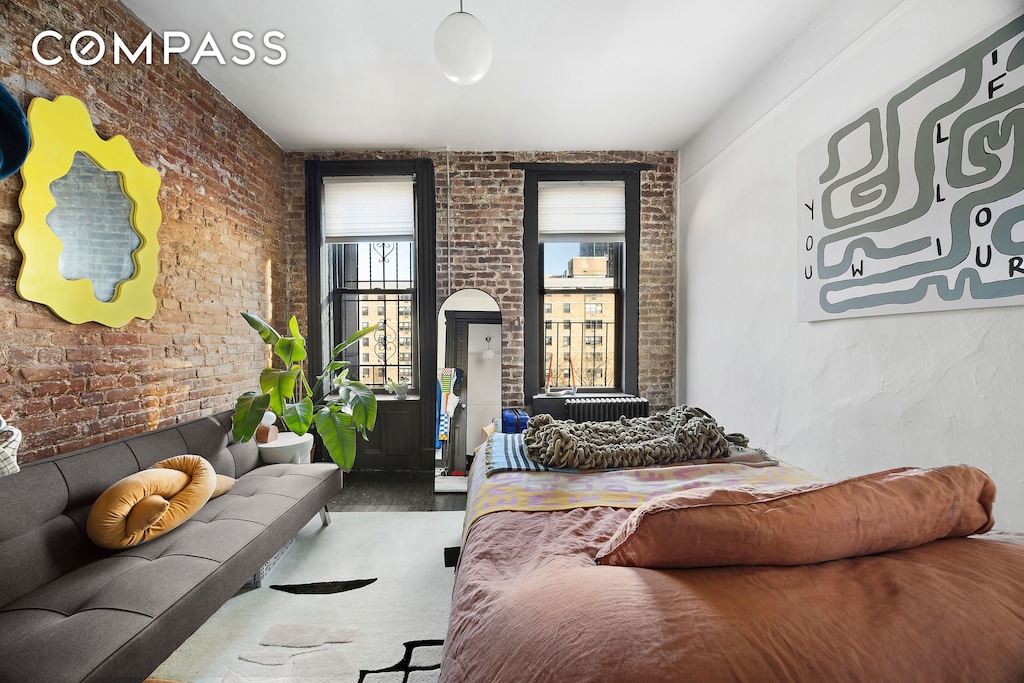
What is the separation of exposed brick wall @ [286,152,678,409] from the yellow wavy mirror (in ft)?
6.40

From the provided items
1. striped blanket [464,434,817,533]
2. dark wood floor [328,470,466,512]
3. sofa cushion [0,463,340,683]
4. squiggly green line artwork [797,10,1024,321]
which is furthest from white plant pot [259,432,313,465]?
squiggly green line artwork [797,10,1024,321]

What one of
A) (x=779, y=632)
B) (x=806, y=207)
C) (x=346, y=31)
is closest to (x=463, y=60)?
(x=346, y=31)

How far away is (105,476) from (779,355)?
11.3 ft

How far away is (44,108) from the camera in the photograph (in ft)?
6.84

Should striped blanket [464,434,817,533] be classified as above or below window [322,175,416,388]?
below

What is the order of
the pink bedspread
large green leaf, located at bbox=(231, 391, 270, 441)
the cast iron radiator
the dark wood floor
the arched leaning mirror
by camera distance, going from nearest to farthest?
the pink bedspread, large green leaf, located at bbox=(231, 391, 270, 441), the dark wood floor, the arched leaning mirror, the cast iron radiator

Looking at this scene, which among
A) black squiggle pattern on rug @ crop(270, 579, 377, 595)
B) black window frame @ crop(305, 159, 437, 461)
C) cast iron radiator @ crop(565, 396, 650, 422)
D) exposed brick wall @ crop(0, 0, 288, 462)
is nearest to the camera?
exposed brick wall @ crop(0, 0, 288, 462)

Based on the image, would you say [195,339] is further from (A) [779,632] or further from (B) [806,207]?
(B) [806,207]

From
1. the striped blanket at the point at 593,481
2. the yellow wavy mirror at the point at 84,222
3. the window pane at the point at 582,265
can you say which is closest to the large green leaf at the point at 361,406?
the yellow wavy mirror at the point at 84,222

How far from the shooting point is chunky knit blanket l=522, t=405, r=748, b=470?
2232 mm

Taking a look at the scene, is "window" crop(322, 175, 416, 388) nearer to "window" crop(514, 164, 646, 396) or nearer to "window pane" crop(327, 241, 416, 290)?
"window pane" crop(327, 241, 416, 290)

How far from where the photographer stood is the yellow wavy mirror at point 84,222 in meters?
2.05

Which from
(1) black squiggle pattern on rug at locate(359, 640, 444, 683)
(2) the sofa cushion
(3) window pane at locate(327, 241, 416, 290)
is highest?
(3) window pane at locate(327, 241, 416, 290)

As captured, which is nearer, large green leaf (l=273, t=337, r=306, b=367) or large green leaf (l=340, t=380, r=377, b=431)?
large green leaf (l=273, t=337, r=306, b=367)
